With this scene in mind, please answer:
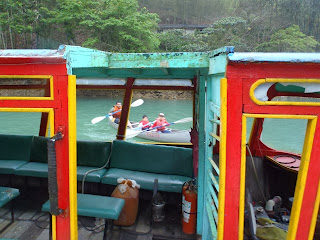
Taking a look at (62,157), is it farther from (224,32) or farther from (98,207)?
(224,32)

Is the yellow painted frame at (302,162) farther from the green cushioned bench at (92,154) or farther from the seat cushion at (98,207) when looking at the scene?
the green cushioned bench at (92,154)

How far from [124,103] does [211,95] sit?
3.07 meters

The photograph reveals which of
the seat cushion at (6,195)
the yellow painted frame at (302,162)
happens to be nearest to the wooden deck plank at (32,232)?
the seat cushion at (6,195)

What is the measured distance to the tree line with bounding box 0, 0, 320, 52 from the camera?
21.0 metres

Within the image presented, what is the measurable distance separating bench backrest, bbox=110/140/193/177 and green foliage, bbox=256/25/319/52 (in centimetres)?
2224

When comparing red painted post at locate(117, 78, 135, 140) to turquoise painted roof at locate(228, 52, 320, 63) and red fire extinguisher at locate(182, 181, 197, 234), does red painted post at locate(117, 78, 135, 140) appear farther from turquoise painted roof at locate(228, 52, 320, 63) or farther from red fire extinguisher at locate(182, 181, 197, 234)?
turquoise painted roof at locate(228, 52, 320, 63)

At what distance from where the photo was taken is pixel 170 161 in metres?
4.47

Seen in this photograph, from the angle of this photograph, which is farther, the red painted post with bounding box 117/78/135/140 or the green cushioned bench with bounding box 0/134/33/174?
the red painted post with bounding box 117/78/135/140

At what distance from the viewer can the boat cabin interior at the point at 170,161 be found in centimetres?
169

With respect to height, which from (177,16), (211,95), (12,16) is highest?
(177,16)

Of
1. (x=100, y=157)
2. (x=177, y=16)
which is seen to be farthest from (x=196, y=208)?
(x=177, y=16)

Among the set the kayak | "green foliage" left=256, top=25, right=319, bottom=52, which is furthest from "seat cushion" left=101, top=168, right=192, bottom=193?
"green foliage" left=256, top=25, right=319, bottom=52

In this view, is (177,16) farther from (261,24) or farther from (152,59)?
(152,59)

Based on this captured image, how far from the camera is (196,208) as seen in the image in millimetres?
3387
